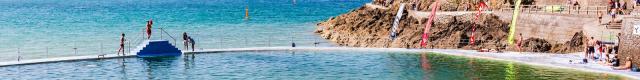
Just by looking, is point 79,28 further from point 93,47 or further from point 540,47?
point 540,47

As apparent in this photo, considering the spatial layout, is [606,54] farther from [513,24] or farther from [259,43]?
[259,43]

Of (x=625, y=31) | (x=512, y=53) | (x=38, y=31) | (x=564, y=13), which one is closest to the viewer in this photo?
(x=625, y=31)

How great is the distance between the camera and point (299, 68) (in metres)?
41.2

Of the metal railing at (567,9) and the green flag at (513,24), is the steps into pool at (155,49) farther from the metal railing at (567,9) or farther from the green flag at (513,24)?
the metal railing at (567,9)

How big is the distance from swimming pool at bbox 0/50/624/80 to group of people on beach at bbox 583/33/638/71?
1.20 m

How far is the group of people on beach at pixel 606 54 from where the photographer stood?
38562 mm

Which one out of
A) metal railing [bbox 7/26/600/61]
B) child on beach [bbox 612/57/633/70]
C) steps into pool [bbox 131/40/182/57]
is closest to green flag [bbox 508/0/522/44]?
metal railing [bbox 7/26/600/61]

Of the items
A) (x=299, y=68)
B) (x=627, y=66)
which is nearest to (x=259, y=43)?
(x=299, y=68)

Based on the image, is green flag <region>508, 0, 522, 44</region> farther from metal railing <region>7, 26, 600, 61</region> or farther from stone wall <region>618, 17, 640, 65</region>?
stone wall <region>618, 17, 640, 65</region>

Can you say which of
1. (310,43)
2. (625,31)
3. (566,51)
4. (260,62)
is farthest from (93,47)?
(625,31)

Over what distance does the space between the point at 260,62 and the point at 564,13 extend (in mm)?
15241

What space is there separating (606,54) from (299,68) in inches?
421

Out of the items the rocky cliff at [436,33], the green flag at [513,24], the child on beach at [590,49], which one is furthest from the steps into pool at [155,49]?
the child on beach at [590,49]

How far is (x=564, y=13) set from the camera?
51000mm
